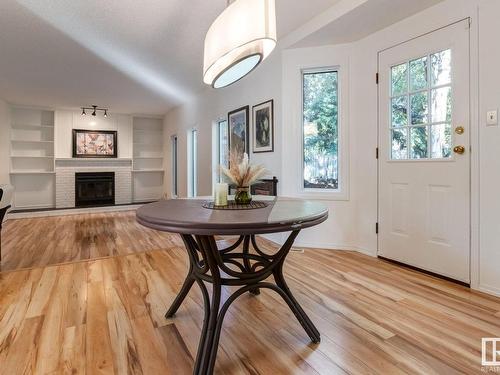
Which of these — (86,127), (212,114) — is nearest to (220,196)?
(212,114)

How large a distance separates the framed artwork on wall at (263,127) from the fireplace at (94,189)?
15.9 feet

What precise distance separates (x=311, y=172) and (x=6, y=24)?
3.47 metres

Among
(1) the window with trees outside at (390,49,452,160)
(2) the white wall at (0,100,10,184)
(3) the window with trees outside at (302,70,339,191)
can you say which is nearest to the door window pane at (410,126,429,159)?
(1) the window with trees outside at (390,49,452,160)

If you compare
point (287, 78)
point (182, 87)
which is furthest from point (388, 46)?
point (182, 87)

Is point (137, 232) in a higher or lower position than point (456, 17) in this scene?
lower

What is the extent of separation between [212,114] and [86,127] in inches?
149

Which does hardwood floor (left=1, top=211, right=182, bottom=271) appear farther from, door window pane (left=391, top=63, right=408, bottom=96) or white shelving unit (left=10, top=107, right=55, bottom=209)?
door window pane (left=391, top=63, right=408, bottom=96)

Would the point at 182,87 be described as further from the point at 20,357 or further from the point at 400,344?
the point at 400,344

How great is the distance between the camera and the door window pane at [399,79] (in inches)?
102

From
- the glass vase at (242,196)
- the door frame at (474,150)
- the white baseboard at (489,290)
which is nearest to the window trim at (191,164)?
the glass vase at (242,196)

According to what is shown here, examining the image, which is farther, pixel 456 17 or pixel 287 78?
pixel 287 78

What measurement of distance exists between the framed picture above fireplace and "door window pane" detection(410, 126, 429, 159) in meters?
6.70

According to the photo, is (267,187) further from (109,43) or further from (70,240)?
(70,240)

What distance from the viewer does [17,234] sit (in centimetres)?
425
